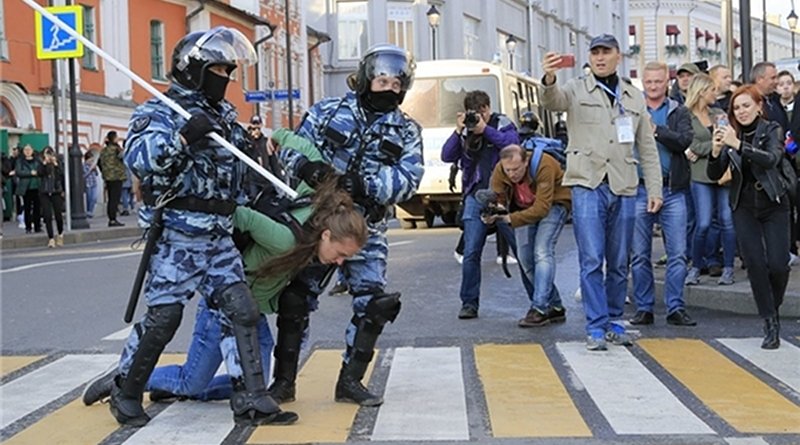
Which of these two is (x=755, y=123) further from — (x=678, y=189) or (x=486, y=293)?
(x=486, y=293)

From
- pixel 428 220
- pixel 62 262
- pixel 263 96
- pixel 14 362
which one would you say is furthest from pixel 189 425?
pixel 263 96

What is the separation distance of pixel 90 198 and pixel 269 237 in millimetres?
24595

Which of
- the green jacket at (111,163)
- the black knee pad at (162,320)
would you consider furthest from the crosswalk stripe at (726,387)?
the green jacket at (111,163)

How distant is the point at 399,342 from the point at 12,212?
21774 millimetres

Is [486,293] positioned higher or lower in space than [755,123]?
lower

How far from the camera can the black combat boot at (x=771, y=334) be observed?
7550 mm

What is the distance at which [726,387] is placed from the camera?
20.7 ft

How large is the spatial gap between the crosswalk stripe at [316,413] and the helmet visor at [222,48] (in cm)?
171

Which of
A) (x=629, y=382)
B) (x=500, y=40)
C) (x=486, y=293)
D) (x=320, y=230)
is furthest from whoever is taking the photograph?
(x=500, y=40)

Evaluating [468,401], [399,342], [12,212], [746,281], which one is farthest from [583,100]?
[12,212]

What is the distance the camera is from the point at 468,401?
6031 millimetres

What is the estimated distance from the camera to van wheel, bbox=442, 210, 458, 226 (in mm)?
22625

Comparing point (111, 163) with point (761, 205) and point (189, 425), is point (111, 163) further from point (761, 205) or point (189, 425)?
point (189, 425)

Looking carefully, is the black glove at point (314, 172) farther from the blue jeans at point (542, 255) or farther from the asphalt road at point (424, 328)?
the blue jeans at point (542, 255)
